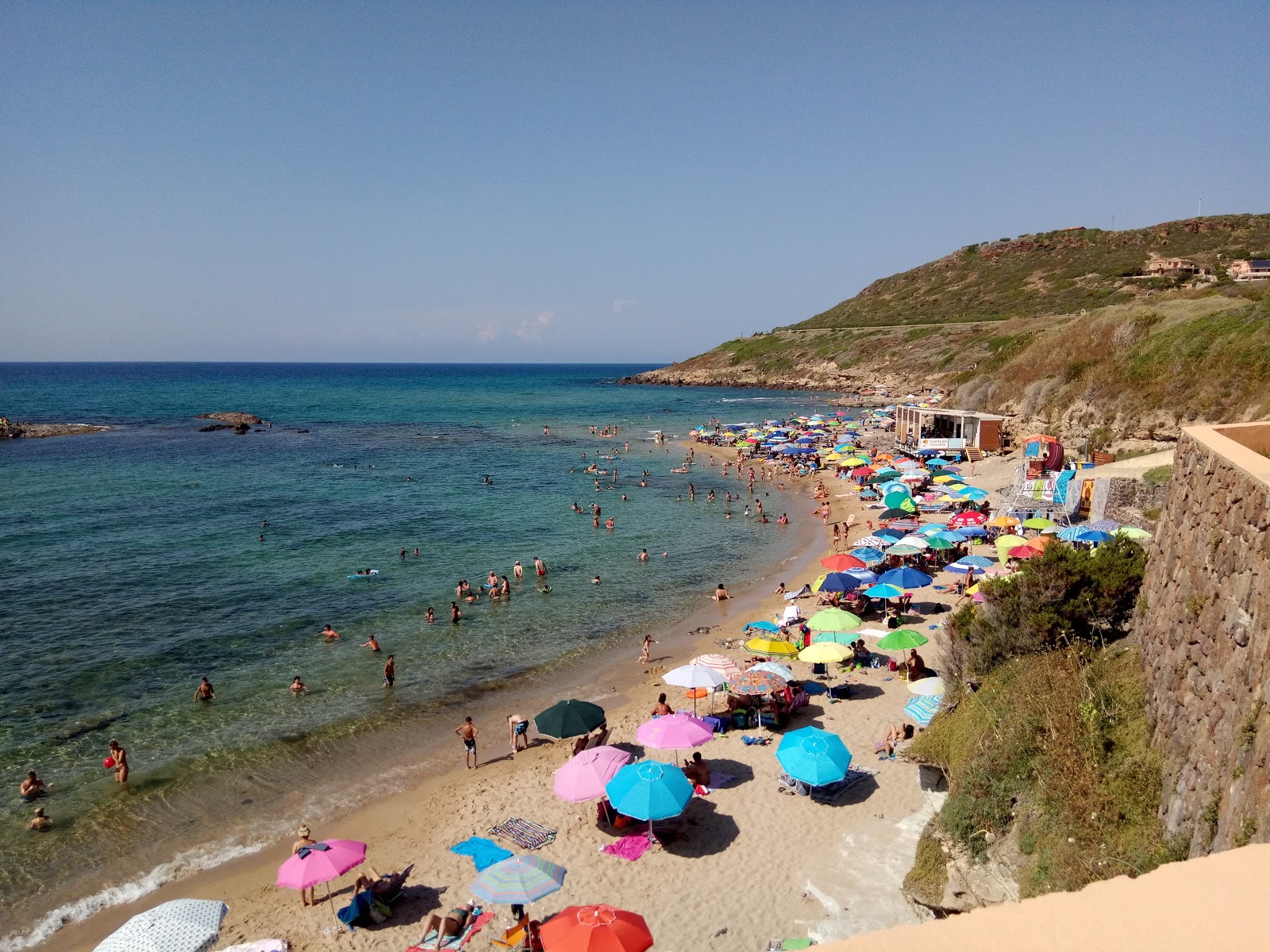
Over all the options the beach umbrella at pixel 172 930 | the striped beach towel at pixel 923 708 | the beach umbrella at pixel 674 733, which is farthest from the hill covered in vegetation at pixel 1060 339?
the beach umbrella at pixel 172 930

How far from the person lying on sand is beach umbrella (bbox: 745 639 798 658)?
8.52 metres

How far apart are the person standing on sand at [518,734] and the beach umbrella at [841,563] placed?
984cm

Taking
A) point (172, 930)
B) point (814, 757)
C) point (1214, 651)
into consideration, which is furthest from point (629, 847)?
point (1214, 651)

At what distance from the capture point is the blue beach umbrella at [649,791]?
11086 millimetres

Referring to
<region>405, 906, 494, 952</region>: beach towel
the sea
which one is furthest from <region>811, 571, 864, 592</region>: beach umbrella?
<region>405, 906, 494, 952</region>: beach towel

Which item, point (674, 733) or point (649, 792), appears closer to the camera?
point (649, 792)

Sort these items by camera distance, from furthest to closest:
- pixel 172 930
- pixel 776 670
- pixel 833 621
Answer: pixel 833 621
pixel 776 670
pixel 172 930

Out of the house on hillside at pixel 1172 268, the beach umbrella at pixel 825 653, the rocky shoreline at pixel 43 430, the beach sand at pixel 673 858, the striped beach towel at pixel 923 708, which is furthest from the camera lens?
the house on hillside at pixel 1172 268

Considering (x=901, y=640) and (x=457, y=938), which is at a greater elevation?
(x=901, y=640)

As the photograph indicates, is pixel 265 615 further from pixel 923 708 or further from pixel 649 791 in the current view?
pixel 923 708

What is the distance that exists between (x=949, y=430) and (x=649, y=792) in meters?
37.5

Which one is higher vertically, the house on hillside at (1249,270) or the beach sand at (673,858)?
the house on hillside at (1249,270)

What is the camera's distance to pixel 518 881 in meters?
9.70

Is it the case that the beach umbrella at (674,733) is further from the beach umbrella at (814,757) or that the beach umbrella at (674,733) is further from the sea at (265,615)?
the sea at (265,615)
